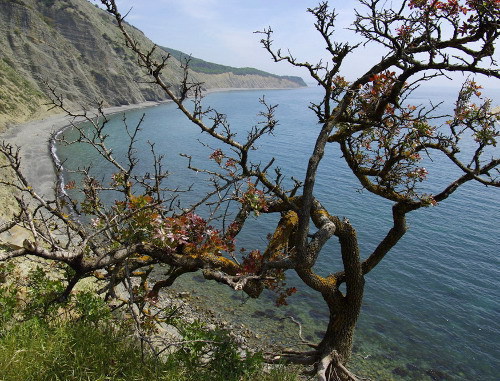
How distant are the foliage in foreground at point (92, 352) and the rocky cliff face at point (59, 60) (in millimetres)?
56298

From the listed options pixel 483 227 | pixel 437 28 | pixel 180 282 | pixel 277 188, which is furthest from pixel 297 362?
pixel 483 227

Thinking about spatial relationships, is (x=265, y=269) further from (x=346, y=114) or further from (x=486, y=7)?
(x=486, y=7)

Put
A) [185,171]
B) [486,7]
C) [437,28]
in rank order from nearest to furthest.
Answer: [486,7] → [437,28] → [185,171]

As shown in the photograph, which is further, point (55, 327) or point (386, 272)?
point (386, 272)

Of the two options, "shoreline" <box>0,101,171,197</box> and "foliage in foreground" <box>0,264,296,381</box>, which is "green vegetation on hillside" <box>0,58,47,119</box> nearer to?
"shoreline" <box>0,101,171,197</box>

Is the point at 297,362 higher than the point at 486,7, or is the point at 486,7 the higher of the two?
the point at 486,7

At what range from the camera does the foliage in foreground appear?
18.7 feet

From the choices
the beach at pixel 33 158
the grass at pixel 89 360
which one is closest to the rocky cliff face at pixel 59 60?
the beach at pixel 33 158

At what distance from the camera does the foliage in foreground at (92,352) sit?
5707 mm

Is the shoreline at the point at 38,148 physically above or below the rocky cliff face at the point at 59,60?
below

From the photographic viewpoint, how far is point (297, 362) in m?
8.73

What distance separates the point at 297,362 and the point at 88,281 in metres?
10.5

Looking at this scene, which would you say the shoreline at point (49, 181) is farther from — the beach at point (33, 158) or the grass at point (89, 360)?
the grass at point (89, 360)

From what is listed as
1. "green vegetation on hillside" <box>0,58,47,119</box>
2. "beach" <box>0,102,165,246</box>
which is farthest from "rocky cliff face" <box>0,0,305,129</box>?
"beach" <box>0,102,165,246</box>
